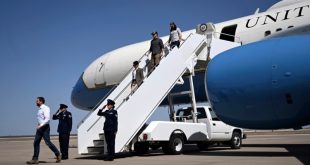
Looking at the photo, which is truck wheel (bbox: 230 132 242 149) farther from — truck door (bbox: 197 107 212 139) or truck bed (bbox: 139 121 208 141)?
truck bed (bbox: 139 121 208 141)

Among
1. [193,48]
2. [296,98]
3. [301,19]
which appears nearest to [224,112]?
[296,98]

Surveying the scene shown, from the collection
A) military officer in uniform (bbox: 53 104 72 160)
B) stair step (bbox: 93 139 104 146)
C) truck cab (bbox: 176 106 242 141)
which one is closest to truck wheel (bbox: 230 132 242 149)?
truck cab (bbox: 176 106 242 141)

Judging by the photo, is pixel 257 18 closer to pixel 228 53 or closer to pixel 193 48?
pixel 193 48

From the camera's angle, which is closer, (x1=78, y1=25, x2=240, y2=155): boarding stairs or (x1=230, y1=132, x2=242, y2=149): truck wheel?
(x1=78, y1=25, x2=240, y2=155): boarding stairs

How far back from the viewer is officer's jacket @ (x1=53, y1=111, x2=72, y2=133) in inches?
543

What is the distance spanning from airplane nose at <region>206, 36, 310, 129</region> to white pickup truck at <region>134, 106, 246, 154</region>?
3.06m

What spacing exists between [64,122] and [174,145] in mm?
3781

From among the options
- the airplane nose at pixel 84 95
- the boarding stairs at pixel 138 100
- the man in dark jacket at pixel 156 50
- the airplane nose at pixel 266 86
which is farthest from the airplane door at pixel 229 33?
the airplane nose at pixel 84 95

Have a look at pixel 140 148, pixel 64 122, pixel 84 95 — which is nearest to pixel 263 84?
pixel 140 148

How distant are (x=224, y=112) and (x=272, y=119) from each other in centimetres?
128

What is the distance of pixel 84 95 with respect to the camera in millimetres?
26938

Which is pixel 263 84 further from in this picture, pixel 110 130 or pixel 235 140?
pixel 235 140

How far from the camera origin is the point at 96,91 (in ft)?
85.6

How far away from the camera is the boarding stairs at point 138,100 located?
13.7m
